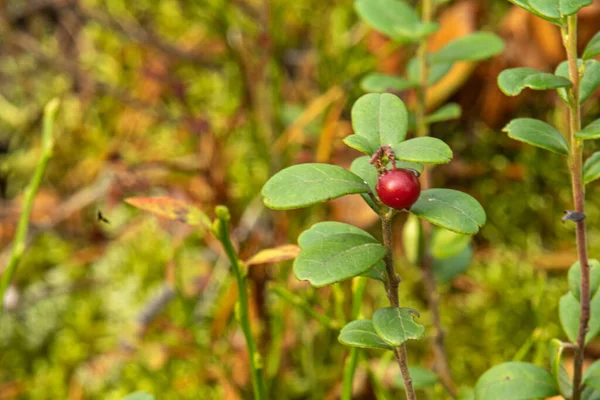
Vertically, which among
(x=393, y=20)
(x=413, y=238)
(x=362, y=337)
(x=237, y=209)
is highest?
(x=393, y=20)

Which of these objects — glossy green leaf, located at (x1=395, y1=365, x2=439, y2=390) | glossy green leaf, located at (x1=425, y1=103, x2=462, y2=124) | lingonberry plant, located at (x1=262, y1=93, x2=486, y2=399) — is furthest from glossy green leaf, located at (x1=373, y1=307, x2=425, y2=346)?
glossy green leaf, located at (x1=425, y1=103, x2=462, y2=124)

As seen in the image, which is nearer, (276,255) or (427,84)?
(276,255)

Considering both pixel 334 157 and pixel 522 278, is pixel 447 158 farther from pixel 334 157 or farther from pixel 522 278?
pixel 334 157

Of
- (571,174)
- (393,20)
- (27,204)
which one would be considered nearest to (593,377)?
(571,174)

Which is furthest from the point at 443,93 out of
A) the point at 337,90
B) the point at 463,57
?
the point at 463,57

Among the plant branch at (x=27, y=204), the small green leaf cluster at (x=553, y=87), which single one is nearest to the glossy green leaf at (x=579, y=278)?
the small green leaf cluster at (x=553, y=87)

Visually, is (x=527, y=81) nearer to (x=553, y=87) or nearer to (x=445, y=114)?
(x=553, y=87)

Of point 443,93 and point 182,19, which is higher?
point 443,93
